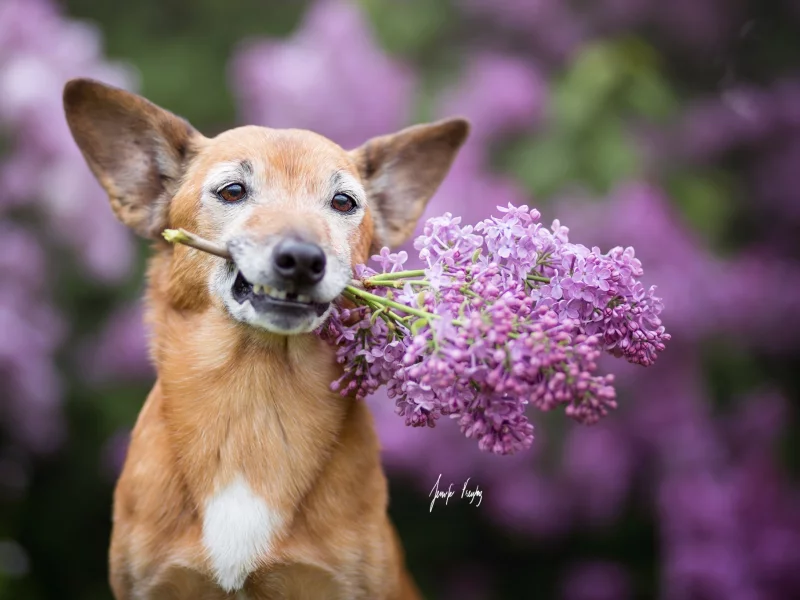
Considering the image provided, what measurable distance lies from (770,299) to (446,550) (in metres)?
2.16

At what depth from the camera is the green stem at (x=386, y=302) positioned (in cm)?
181

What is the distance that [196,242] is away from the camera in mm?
1905

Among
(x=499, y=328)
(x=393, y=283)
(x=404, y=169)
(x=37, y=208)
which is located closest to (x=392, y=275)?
(x=393, y=283)

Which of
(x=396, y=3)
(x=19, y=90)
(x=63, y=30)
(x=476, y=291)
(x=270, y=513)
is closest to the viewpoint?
(x=476, y=291)

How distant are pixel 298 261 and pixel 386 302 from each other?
22 centimetres

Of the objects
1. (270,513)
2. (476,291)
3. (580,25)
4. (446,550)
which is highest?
(580,25)

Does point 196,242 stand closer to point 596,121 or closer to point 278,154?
point 278,154

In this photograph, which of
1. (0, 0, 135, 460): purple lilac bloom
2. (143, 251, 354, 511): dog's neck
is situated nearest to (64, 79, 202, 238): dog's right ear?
(143, 251, 354, 511): dog's neck

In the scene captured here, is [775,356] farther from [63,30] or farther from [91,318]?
[63,30]

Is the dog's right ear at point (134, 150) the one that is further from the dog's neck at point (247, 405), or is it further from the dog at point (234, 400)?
the dog's neck at point (247, 405)

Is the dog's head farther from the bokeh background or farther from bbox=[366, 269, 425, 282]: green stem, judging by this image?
the bokeh background

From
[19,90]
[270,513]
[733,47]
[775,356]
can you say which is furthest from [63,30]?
[775,356]

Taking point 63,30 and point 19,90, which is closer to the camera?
point 19,90

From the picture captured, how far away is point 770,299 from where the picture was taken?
13.9 feet
